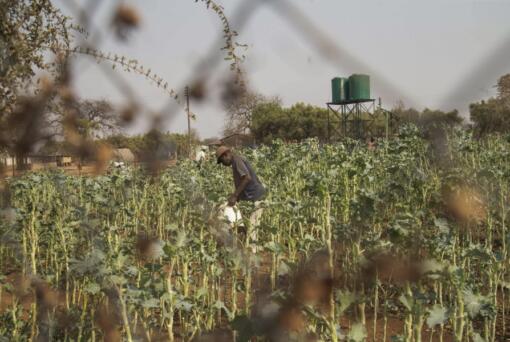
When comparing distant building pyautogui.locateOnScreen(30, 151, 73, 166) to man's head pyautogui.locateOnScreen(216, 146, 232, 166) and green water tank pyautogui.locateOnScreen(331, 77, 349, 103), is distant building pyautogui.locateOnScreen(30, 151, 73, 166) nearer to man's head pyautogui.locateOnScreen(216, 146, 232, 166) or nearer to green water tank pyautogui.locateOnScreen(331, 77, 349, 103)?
green water tank pyautogui.locateOnScreen(331, 77, 349, 103)

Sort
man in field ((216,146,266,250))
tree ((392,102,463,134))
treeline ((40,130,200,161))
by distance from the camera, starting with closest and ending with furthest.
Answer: tree ((392,102,463,134)) → treeline ((40,130,200,161)) → man in field ((216,146,266,250))

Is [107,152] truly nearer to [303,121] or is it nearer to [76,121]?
[76,121]

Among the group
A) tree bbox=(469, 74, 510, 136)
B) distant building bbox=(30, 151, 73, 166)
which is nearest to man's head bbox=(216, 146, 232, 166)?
distant building bbox=(30, 151, 73, 166)

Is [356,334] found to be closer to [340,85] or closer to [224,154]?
[340,85]

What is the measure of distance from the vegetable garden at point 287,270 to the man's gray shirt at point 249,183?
0.31 meters

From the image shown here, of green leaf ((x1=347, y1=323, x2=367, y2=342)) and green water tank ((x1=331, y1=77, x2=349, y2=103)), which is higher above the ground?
green water tank ((x1=331, y1=77, x2=349, y2=103))

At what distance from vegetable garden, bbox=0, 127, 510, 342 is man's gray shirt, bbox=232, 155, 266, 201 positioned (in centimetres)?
31

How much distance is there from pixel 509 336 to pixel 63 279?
3547 mm

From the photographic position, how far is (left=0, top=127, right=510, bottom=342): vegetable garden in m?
0.65

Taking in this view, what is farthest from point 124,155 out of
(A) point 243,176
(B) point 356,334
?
(A) point 243,176

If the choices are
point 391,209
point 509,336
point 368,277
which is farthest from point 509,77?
point 391,209

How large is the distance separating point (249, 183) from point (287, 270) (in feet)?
12.9

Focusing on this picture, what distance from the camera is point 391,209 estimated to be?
598 centimetres

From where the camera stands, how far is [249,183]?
5.88 meters
